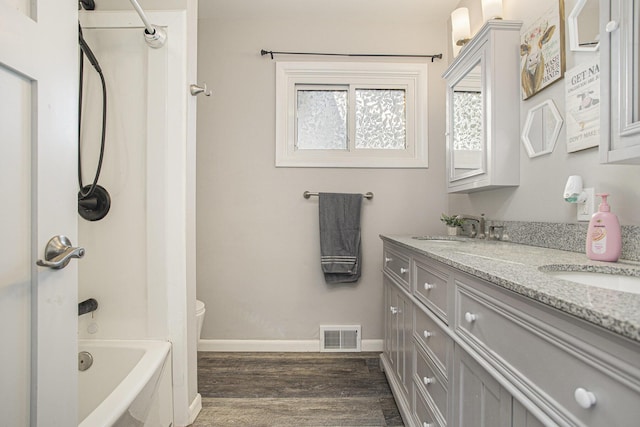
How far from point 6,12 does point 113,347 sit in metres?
1.28

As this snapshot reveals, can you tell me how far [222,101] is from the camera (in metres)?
2.22

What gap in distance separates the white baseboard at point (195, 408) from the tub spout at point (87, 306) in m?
0.66

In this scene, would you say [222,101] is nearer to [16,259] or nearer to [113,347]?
[113,347]

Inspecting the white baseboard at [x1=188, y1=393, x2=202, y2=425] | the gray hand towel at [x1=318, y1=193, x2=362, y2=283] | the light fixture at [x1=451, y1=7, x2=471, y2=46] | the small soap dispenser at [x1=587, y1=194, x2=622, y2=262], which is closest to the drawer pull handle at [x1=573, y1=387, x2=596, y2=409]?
the small soap dispenser at [x1=587, y1=194, x2=622, y2=262]

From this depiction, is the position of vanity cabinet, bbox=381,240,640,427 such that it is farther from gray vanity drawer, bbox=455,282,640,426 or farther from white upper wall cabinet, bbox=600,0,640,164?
white upper wall cabinet, bbox=600,0,640,164

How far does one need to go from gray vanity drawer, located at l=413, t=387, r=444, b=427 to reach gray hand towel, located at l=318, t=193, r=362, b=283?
978 millimetres

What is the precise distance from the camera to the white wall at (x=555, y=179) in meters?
0.98

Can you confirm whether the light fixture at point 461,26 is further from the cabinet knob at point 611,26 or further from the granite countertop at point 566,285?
the granite countertop at point 566,285

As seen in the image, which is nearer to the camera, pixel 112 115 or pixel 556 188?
pixel 556 188

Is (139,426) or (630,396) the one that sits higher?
(630,396)

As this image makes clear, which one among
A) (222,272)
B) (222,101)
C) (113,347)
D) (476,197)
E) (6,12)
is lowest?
(113,347)

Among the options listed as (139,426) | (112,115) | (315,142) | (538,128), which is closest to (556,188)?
(538,128)

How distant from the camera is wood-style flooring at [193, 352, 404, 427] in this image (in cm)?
148

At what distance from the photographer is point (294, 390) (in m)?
1.71
